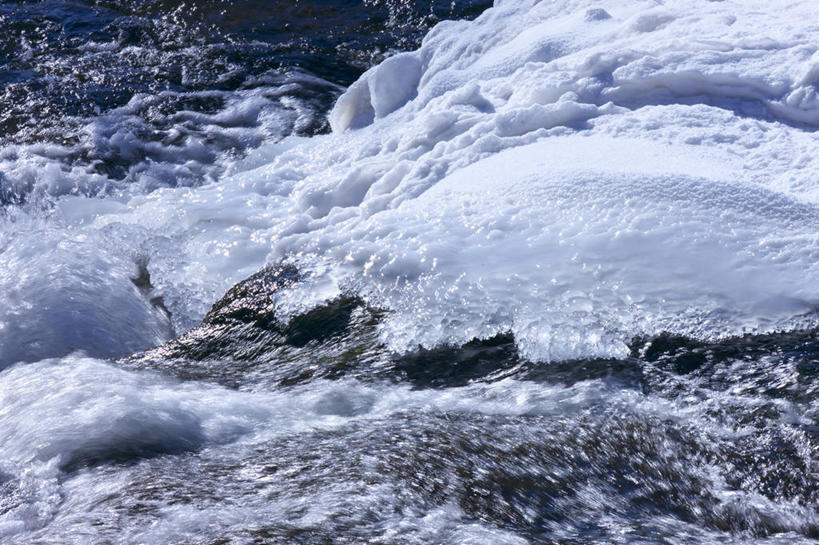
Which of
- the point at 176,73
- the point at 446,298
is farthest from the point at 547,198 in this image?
the point at 176,73

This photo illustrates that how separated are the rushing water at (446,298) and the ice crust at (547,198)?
0.7 inches

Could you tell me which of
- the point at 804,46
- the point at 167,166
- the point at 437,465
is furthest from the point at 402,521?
the point at 167,166

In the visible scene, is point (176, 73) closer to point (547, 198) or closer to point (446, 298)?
point (547, 198)

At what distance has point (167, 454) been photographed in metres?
2.84

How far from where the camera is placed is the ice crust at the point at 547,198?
11.7ft

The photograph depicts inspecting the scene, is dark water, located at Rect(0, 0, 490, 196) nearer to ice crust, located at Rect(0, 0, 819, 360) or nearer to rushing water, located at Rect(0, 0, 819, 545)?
rushing water, located at Rect(0, 0, 819, 545)

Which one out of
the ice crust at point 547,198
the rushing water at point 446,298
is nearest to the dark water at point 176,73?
the rushing water at point 446,298

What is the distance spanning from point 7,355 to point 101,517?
1793 millimetres

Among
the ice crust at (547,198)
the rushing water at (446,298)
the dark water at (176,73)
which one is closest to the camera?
the rushing water at (446,298)

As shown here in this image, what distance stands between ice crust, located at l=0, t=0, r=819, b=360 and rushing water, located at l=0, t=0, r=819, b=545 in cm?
2

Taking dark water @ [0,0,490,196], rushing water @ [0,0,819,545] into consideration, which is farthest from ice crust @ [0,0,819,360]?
dark water @ [0,0,490,196]

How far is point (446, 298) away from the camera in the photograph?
A: 3727 mm

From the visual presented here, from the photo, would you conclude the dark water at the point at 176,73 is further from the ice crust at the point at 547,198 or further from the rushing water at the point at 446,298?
the ice crust at the point at 547,198

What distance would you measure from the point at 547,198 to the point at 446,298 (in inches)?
30.3
